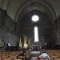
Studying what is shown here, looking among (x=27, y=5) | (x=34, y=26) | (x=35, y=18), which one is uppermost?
(x=27, y=5)

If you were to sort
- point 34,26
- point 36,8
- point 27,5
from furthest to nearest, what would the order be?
1. point 34,26
2. point 36,8
3. point 27,5

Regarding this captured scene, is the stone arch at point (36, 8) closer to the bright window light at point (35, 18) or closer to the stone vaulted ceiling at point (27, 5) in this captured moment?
the stone vaulted ceiling at point (27, 5)

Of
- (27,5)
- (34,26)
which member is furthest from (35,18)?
(27,5)

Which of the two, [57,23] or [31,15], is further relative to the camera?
[31,15]

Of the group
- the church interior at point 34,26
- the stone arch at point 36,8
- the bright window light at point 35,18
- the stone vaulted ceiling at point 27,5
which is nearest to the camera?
the stone vaulted ceiling at point 27,5

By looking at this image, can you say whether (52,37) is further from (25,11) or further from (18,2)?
(18,2)

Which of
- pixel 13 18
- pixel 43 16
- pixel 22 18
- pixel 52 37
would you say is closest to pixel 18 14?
pixel 13 18

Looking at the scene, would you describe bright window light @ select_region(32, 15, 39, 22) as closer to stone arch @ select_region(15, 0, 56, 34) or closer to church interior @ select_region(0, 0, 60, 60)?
church interior @ select_region(0, 0, 60, 60)

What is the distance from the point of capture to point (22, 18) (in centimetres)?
3197

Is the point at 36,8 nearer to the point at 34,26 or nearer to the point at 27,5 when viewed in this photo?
the point at 27,5

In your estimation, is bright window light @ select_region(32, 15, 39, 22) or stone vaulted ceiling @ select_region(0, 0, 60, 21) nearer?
stone vaulted ceiling @ select_region(0, 0, 60, 21)

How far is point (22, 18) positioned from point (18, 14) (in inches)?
137

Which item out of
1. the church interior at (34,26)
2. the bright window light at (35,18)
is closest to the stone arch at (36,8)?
the church interior at (34,26)

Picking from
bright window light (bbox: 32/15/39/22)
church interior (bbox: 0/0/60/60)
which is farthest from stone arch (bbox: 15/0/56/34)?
bright window light (bbox: 32/15/39/22)
